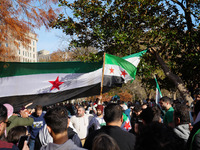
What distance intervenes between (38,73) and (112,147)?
4.61m

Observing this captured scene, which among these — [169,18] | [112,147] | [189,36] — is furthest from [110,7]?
[112,147]

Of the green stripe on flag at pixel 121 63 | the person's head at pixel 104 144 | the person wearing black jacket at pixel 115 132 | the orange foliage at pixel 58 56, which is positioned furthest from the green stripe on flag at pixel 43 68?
the orange foliage at pixel 58 56

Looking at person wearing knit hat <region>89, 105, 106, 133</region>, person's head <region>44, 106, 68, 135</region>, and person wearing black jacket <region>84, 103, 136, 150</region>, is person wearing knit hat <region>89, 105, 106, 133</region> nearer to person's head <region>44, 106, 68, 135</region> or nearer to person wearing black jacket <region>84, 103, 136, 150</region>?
person wearing black jacket <region>84, 103, 136, 150</region>

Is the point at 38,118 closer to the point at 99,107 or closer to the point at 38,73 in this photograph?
the point at 38,73

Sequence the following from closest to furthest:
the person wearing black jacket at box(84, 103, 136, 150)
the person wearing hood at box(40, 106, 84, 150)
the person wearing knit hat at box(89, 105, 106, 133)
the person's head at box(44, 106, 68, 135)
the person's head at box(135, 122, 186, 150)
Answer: the person's head at box(135, 122, 186, 150), the person wearing hood at box(40, 106, 84, 150), the person's head at box(44, 106, 68, 135), the person wearing black jacket at box(84, 103, 136, 150), the person wearing knit hat at box(89, 105, 106, 133)

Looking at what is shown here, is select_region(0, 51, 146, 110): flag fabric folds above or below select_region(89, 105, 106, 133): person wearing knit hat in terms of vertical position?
above

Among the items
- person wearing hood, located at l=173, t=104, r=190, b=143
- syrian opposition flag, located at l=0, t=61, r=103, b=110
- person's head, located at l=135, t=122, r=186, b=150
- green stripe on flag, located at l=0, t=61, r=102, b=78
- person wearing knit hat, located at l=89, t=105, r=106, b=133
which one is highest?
green stripe on flag, located at l=0, t=61, r=102, b=78

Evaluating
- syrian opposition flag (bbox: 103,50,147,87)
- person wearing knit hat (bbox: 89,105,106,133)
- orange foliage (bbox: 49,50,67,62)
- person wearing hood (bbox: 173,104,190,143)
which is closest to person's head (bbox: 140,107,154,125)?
person wearing hood (bbox: 173,104,190,143)

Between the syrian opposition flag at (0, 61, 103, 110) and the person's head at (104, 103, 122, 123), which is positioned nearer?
the person's head at (104, 103, 122, 123)

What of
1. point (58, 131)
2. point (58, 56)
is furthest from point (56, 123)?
point (58, 56)

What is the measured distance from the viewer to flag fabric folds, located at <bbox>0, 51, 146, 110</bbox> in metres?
5.70

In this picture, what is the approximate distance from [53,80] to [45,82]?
224 mm

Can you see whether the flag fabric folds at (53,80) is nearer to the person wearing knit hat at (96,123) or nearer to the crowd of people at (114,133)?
the person wearing knit hat at (96,123)

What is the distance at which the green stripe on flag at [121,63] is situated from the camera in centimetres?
635
